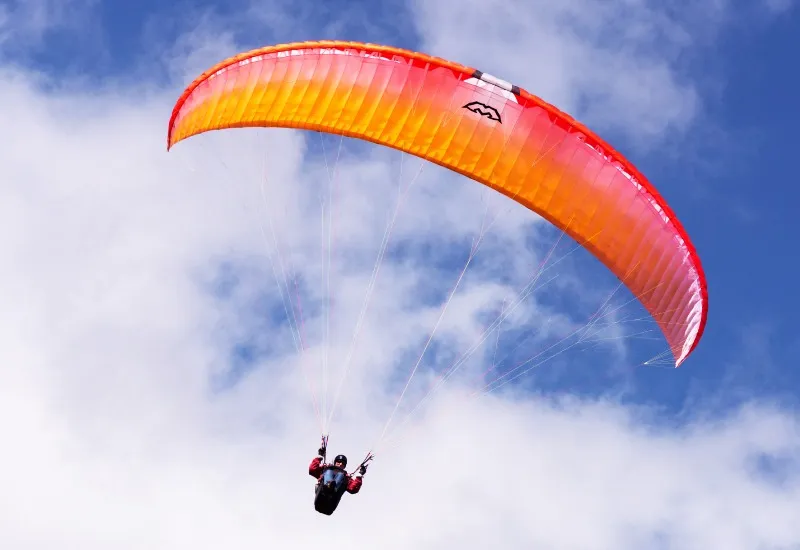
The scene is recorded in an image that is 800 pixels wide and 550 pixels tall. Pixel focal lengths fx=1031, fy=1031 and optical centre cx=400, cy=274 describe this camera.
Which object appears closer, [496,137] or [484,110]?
[484,110]

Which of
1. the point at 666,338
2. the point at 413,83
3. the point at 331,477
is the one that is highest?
the point at 413,83

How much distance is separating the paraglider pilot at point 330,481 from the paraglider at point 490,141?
0.02m

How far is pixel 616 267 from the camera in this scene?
62.6 ft

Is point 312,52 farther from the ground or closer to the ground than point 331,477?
farther from the ground

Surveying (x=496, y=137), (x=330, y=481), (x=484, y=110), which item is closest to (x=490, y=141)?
(x=496, y=137)

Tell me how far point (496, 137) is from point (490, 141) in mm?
129

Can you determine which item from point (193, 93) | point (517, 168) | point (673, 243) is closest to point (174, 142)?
point (193, 93)

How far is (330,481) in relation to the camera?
18.2 meters

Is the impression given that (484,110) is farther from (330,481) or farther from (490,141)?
(330,481)

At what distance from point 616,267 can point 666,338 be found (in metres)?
1.86

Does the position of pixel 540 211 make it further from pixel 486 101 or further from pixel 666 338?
pixel 666 338

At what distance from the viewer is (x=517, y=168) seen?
18609 mm

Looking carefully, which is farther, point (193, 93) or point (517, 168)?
point (193, 93)

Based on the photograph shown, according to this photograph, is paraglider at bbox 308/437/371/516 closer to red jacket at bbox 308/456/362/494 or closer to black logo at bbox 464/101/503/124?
red jacket at bbox 308/456/362/494
